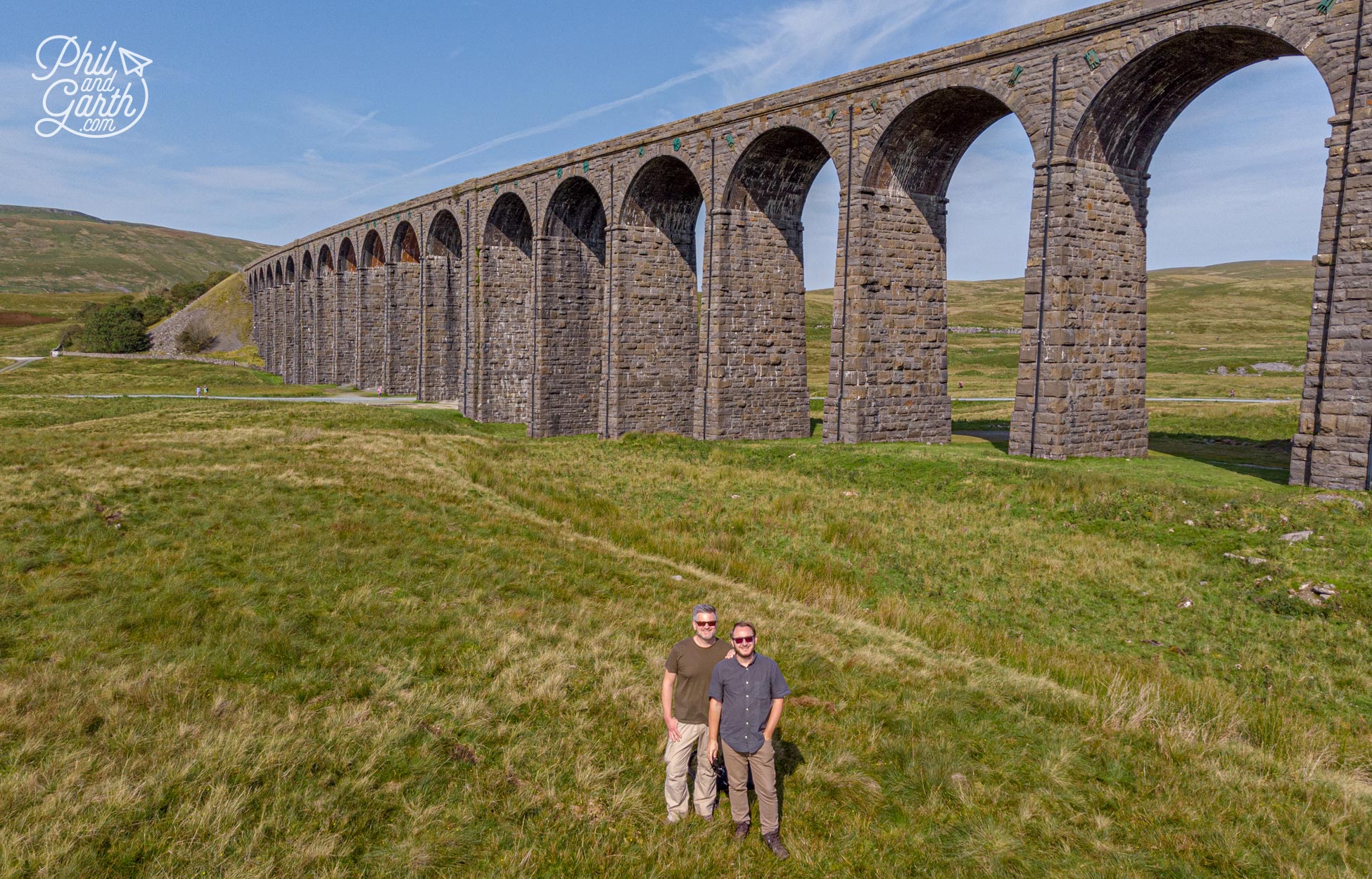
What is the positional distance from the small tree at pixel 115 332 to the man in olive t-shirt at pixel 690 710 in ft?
303

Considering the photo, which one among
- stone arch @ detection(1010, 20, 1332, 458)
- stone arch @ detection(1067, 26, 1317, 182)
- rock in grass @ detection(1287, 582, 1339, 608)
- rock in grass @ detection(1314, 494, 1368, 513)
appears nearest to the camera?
rock in grass @ detection(1287, 582, 1339, 608)

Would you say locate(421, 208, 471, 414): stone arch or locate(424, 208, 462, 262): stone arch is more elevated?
locate(424, 208, 462, 262): stone arch

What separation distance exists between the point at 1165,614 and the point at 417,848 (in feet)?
33.8

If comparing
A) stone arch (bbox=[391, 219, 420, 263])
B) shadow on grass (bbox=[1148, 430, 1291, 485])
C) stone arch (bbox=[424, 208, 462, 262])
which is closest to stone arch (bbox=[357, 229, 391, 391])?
stone arch (bbox=[391, 219, 420, 263])

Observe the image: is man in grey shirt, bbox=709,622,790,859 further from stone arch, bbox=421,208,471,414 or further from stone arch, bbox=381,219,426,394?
stone arch, bbox=381,219,426,394

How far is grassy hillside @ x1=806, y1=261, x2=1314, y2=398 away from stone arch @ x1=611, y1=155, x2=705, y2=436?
49.6 feet

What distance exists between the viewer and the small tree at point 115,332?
79875 millimetres

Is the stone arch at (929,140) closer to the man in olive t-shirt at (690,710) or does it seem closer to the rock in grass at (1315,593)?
the rock in grass at (1315,593)

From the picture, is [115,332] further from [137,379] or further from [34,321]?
[137,379]

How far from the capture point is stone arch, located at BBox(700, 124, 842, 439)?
27.1 meters

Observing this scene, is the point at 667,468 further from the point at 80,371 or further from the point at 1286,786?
the point at 80,371

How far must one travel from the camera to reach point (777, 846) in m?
5.88

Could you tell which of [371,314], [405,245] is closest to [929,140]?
[405,245]

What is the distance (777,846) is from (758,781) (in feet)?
1.50
